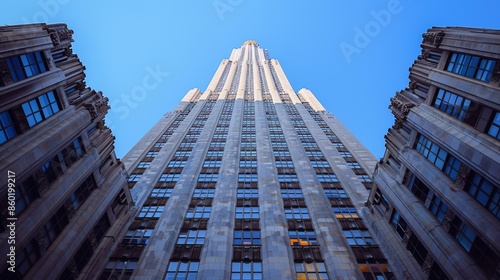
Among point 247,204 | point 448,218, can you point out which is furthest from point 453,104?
point 247,204

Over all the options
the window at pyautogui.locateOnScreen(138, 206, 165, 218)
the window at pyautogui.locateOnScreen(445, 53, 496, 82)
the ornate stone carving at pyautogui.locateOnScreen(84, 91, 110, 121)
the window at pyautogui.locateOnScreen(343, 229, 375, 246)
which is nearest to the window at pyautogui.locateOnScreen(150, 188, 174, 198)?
the window at pyautogui.locateOnScreen(138, 206, 165, 218)

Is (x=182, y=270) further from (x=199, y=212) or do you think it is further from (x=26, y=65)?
(x=26, y=65)

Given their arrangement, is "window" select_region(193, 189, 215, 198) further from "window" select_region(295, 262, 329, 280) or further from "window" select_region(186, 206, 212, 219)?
"window" select_region(295, 262, 329, 280)

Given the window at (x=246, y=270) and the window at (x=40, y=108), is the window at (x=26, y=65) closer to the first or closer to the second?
the window at (x=40, y=108)

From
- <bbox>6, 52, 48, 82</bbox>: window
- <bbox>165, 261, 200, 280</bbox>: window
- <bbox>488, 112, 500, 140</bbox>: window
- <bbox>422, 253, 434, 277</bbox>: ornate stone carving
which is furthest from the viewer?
<bbox>165, 261, 200, 280</bbox>: window

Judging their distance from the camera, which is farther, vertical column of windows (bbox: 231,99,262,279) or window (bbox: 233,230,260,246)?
window (bbox: 233,230,260,246)

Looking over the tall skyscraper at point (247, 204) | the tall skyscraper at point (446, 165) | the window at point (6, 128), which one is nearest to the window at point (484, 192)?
the tall skyscraper at point (446, 165)

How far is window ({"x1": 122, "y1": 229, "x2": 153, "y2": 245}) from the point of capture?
3416 cm

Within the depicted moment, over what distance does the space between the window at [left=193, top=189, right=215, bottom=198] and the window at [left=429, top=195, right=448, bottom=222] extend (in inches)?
1025

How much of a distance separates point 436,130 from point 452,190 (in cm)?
568

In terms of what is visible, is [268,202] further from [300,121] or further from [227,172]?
[300,121]

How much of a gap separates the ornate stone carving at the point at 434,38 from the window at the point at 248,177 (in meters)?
28.2

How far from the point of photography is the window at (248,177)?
47438 mm

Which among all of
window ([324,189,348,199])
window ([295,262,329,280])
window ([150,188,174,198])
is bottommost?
window ([295,262,329,280])
